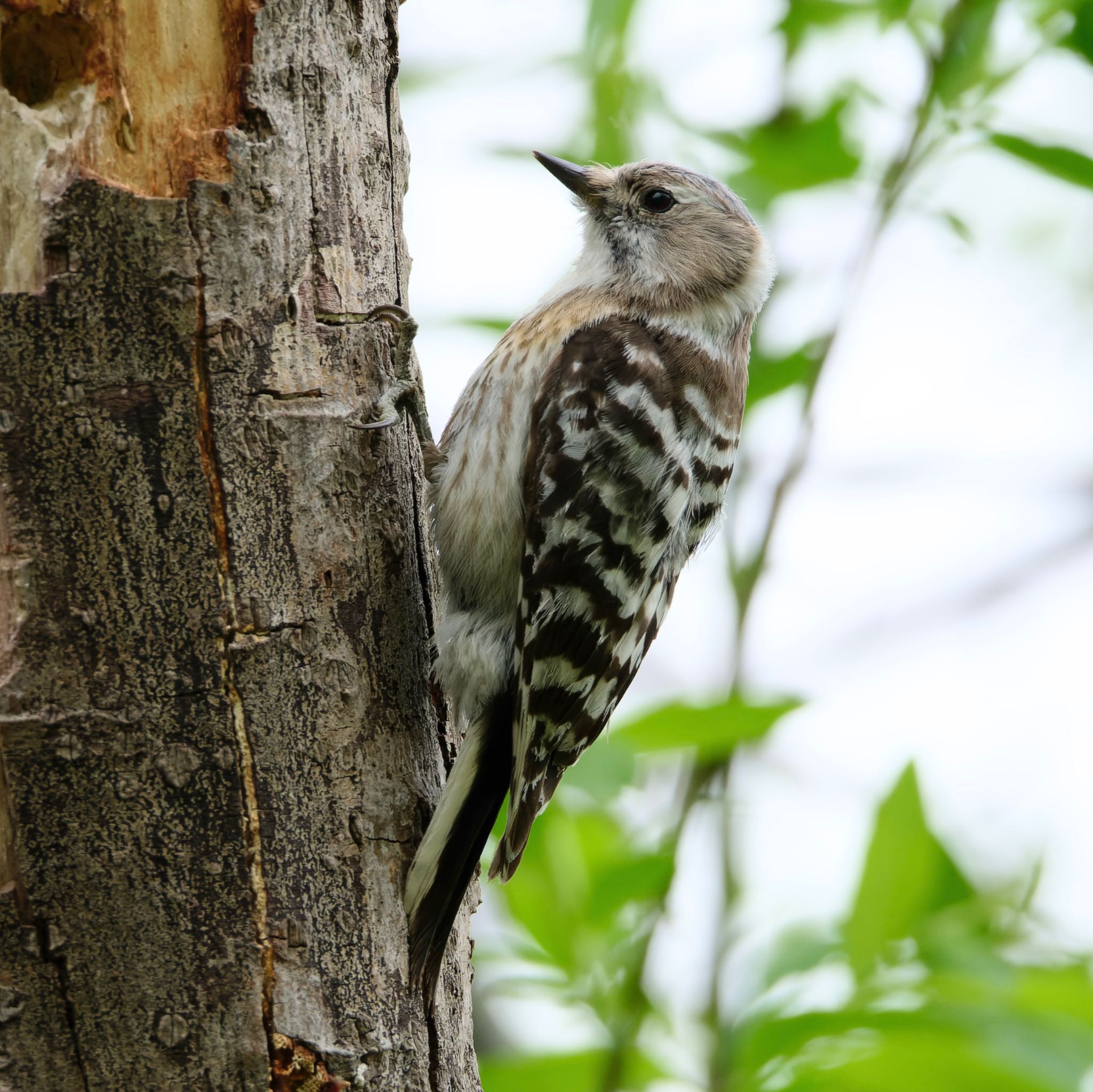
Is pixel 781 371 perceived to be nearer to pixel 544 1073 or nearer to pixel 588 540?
pixel 588 540

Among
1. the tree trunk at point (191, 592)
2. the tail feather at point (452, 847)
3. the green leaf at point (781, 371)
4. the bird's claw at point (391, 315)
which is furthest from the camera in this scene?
the green leaf at point (781, 371)

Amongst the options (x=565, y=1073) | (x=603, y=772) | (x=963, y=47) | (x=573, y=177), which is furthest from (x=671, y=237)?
(x=565, y=1073)

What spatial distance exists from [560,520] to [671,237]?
1.30 m

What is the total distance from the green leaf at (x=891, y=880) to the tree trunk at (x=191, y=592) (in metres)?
0.96

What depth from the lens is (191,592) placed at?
2.00 m

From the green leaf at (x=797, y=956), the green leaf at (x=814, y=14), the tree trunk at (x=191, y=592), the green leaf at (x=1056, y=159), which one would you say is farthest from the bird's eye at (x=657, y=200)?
the green leaf at (x=797, y=956)

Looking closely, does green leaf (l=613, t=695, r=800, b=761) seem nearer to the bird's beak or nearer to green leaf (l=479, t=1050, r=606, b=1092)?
green leaf (l=479, t=1050, r=606, b=1092)

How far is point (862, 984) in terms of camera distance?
2.73 m

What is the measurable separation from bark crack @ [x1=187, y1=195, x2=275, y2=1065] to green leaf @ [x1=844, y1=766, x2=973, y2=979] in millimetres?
1383

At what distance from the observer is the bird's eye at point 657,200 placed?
12.5 feet

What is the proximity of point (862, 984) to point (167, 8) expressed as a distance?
2440 mm

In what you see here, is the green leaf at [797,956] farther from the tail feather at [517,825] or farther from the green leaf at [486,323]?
the green leaf at [486,323]

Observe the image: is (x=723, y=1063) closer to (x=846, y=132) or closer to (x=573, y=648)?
(x=573, y=648)

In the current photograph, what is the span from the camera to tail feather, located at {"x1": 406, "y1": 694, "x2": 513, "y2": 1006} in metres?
2.22
